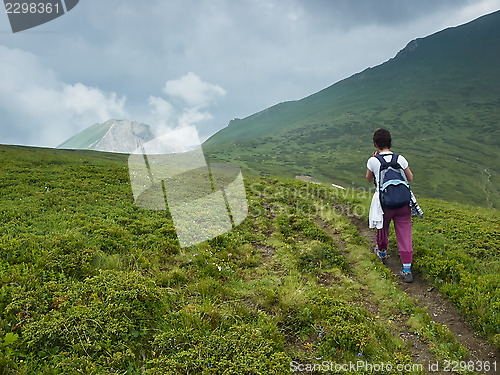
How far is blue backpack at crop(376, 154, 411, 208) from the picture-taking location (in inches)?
346

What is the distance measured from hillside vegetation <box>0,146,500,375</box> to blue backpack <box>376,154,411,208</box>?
237cm

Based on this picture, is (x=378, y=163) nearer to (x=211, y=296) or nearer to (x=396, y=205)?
(x=396, y=205)

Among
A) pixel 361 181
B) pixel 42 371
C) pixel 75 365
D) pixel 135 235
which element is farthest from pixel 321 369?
pixel 361 181

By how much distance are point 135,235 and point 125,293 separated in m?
4.83

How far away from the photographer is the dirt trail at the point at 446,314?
5711mm

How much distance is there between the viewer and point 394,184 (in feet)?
29.0

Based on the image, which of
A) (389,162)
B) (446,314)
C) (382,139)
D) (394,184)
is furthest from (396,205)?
(446,314)

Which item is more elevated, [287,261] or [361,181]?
[287,261]

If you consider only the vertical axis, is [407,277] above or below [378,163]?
below

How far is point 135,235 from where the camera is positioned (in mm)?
10516

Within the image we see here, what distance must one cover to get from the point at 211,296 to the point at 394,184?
21.4 feet

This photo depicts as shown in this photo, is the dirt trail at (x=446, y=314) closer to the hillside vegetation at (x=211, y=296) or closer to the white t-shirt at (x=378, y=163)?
the hillside vegetation at (x=211, y=296)

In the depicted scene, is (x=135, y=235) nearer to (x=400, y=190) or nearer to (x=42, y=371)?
(x=42, y=371)

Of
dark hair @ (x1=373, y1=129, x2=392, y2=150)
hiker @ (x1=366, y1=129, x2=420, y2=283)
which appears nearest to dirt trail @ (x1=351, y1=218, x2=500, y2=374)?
hiker @ (x1=366, y1=129, x2=420, y2=283)
